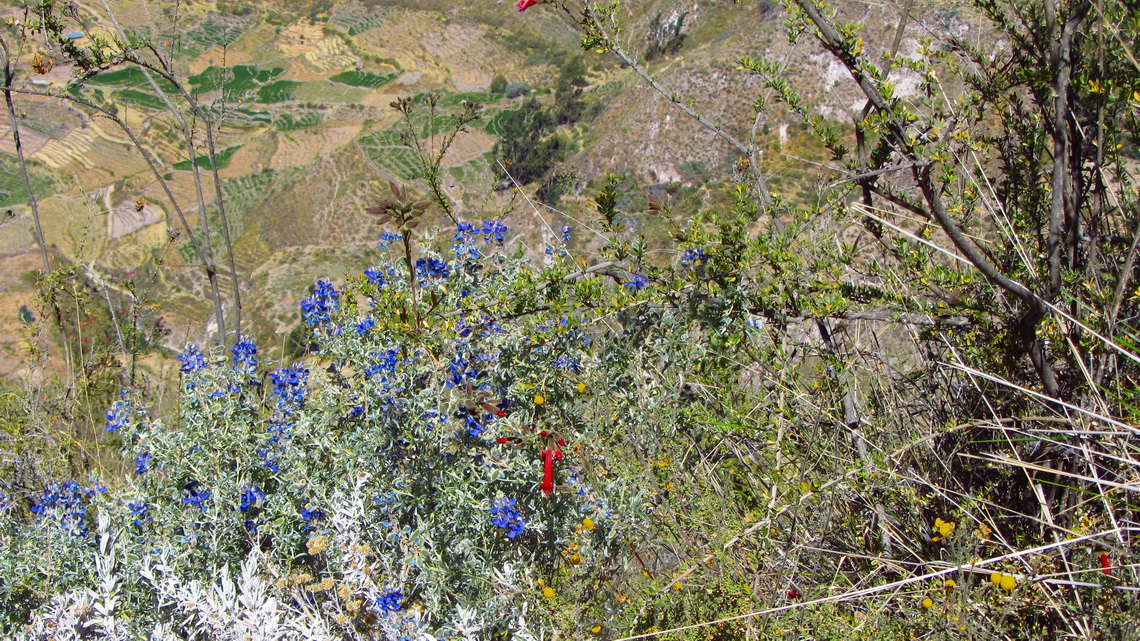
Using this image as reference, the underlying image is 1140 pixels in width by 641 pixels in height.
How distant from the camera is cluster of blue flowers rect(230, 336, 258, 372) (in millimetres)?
2629

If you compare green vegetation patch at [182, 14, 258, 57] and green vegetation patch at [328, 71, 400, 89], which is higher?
green vegetation patch at [182, 14, 258, 57]

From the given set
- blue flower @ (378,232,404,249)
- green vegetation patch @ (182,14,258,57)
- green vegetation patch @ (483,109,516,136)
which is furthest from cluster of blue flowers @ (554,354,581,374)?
green vegetation patch @ (182,14,258,57)

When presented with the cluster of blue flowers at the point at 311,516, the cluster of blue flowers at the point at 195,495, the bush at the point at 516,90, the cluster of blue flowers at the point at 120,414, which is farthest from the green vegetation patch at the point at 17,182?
the cluster of blue flowers at the point at 311,516

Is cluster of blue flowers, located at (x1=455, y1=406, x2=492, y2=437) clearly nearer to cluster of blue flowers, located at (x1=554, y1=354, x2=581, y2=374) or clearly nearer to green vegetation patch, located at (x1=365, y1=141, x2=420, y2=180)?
cluster of blue flowers, located at (x1=554, y1=354, x2=581, y2=374)

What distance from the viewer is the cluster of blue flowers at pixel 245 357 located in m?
2.63

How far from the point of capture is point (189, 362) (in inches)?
102

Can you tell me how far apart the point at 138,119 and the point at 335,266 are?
118ft

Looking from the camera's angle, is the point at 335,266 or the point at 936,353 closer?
the point at 936,353

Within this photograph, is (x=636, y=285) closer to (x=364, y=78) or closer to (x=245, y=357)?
(x=245, y=357)

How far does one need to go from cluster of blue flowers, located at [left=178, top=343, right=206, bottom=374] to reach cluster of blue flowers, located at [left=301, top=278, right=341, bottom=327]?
0.37 m

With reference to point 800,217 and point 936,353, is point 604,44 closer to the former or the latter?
point 800,217

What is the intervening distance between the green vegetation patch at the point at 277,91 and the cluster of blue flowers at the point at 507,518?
55248 millimetres

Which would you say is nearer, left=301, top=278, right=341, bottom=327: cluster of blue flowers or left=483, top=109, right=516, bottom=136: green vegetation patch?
left=301, top=278, right=341, bottom=327: cluster of blue flowers

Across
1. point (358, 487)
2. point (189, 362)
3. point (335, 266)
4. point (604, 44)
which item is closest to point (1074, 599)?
point (358, 487)
